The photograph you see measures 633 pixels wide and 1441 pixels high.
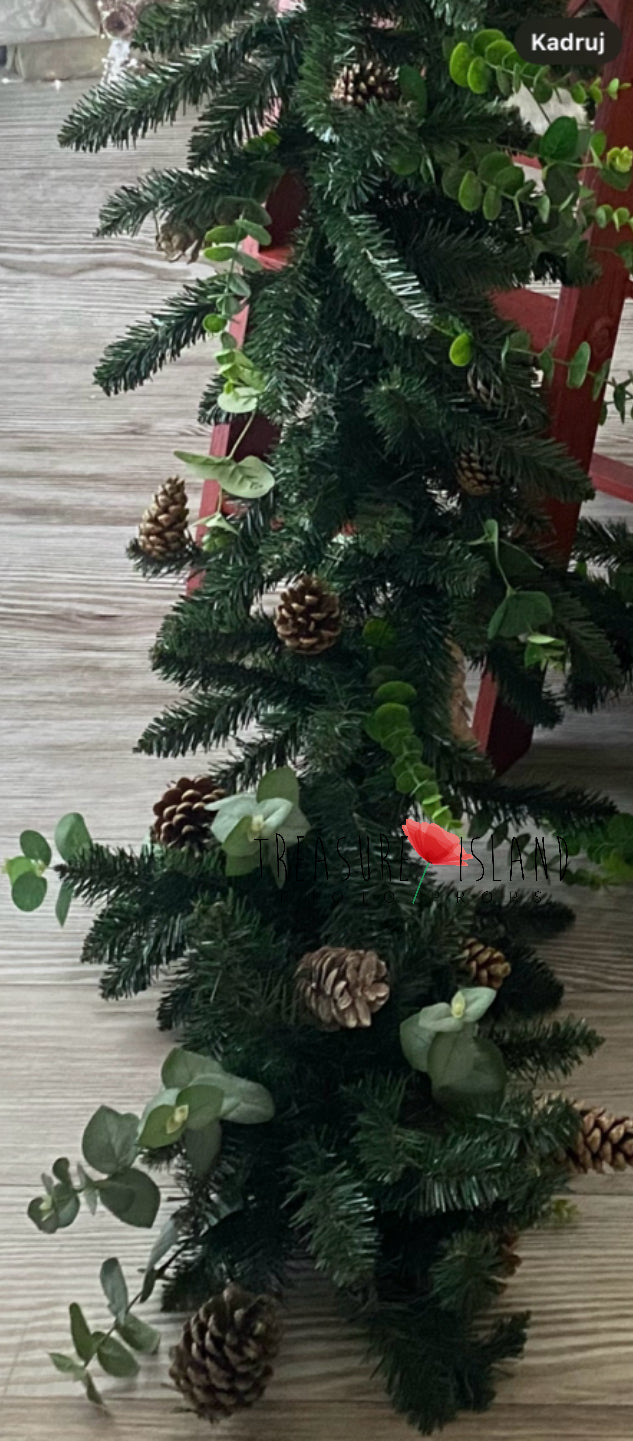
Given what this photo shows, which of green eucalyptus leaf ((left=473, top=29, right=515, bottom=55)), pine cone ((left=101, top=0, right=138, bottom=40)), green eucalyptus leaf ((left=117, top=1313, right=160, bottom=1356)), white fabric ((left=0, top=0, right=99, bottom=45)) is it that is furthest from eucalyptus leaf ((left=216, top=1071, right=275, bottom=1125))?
white fabric ((left=0, top=0, right=99, bottom=45))

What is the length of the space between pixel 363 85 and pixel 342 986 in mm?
525

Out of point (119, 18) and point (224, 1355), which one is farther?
point (119, 18)

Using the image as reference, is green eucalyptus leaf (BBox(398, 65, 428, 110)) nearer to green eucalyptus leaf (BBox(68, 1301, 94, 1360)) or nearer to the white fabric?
green eucalyptus leaf (BBox(68, 1301, 94, 1360))

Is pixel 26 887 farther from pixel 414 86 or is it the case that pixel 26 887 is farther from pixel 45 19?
pixel 45 19

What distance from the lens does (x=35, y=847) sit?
3.19ft

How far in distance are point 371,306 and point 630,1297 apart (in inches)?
23.8

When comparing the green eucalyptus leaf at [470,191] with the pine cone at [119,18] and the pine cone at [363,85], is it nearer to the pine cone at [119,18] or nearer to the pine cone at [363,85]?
the pine cone at [363,85]

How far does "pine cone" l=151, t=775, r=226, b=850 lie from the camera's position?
1018mm

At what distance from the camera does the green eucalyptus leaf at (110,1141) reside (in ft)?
2.73

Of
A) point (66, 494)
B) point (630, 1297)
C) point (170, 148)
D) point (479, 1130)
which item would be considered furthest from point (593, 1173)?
point (170, 148)

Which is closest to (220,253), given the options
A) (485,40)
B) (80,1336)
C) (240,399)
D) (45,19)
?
(240,399)

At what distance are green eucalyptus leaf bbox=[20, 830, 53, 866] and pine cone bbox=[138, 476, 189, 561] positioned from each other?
254mm

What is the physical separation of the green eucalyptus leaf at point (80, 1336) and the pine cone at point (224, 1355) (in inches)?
2.0

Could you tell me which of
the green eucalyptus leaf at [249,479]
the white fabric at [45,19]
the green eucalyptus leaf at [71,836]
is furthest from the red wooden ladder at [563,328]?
the white fabric at [45,19]
